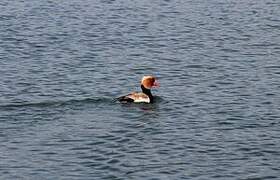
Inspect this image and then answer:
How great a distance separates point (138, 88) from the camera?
145ft

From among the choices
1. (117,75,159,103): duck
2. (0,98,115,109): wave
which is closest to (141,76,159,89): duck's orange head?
(117,75,159,103): duck

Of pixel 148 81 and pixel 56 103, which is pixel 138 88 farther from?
pixel 56 103

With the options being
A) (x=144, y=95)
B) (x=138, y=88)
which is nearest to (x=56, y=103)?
(x=144, y=95)

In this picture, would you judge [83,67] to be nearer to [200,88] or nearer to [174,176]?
[200,88]

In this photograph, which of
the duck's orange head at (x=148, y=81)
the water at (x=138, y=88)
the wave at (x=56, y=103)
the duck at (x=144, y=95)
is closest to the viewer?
the water at (x=138, y=88)

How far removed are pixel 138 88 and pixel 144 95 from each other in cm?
301

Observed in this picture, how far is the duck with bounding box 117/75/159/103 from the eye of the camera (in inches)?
1597

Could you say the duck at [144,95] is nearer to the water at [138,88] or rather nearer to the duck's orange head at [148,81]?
the duck's orange head at [148,81]

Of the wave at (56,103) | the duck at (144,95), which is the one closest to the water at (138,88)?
the wave at (56,103)

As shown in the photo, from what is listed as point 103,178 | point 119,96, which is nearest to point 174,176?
point 103,178

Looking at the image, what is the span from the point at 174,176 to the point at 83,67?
58.7 ft

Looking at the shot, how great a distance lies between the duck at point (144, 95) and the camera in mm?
40562

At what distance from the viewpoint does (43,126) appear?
36.3m

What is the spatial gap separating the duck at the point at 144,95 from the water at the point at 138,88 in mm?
437
